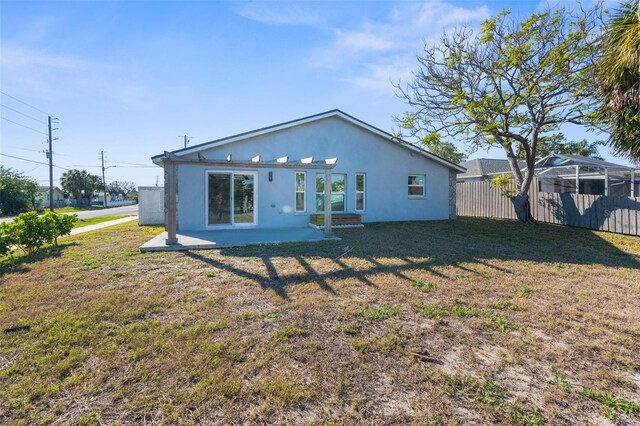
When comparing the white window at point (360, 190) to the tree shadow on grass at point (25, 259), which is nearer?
the tree shadow on grass at point (25, 259)

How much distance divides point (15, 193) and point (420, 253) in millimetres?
40417

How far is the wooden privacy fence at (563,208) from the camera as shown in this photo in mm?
10594

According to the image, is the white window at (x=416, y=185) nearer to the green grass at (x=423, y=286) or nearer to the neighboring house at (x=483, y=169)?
the green grass at (x=423, y=286)

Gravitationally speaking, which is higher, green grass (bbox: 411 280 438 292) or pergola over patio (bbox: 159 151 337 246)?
pergola over patio (bbox: 159 151 337 246)

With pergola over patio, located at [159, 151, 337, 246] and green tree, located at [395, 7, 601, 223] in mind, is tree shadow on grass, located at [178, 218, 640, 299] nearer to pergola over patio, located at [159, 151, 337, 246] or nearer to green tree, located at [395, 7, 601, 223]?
pergola over patio, located at [159, 151, 337, 246]

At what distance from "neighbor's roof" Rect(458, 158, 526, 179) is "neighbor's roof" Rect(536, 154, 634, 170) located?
587 cm

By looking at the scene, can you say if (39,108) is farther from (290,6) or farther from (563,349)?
(563,349)

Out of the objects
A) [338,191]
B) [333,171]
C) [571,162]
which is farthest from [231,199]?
[571,162]

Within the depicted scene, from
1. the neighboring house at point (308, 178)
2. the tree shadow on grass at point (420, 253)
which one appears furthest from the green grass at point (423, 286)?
the neighboring house at point (308, 178)

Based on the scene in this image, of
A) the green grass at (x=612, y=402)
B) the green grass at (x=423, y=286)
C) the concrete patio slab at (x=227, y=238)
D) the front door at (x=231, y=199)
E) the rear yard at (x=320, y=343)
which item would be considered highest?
the front door at (x=231, y=199)

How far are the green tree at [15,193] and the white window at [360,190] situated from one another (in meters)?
35.4

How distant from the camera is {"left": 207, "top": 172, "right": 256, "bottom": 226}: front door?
1166cm

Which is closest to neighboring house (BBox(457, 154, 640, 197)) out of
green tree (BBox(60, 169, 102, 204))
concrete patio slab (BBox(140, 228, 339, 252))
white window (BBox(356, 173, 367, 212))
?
white window (BBox(356, 173, 367, 212))

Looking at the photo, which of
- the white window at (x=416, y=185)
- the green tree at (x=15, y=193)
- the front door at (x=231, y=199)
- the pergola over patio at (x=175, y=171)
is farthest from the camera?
the green tree at (x=15, y=193)
